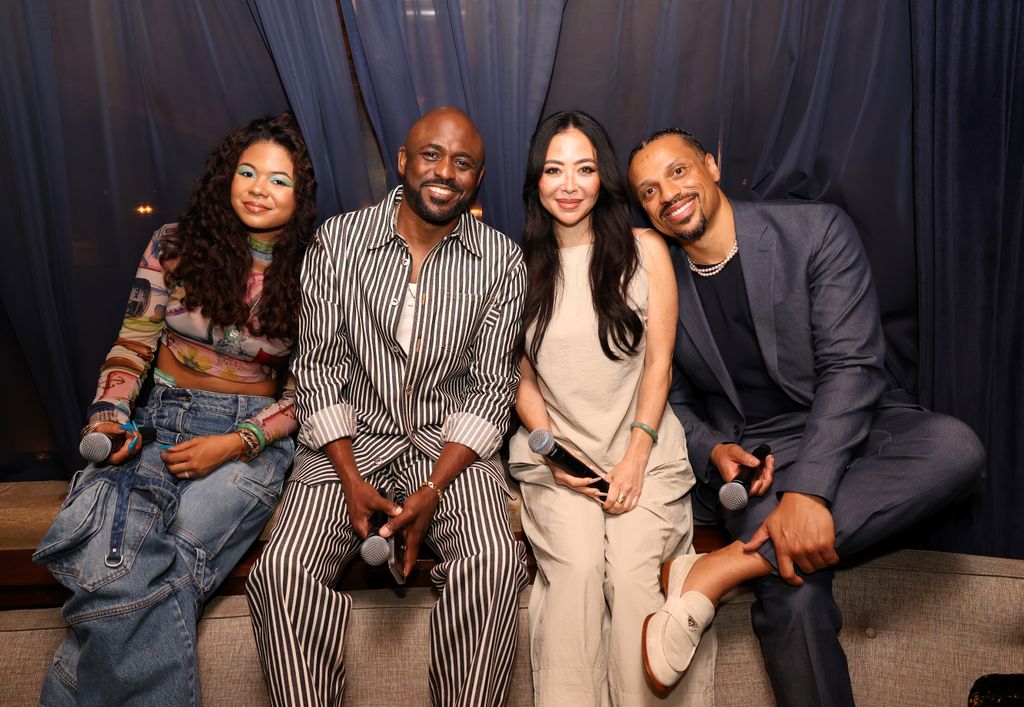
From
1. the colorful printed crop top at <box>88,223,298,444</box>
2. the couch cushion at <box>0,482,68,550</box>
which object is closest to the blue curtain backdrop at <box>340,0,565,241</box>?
the colorful printed crop top at <box>88,223,298,444</box>

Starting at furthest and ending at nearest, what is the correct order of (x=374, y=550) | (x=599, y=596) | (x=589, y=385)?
(x=589, y=385)
(x=599, y=596)
(x=374, y=550)

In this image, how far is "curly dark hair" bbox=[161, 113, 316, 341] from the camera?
6.41 feet

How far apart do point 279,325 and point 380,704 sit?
3.20 feet

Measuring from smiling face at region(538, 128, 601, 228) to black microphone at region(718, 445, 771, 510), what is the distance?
30.3 inches

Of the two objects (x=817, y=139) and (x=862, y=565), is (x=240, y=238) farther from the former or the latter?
(x=862, y=565)

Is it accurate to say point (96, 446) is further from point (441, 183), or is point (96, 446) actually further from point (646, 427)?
point (646, 427)

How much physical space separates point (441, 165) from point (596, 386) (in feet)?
2.26

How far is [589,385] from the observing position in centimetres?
195

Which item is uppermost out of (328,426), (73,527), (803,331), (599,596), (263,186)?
(263,186)

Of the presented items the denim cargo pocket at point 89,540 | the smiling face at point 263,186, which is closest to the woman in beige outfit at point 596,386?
the smiling face at point 263,186

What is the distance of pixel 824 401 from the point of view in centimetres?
185

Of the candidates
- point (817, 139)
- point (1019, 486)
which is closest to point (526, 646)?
point (1019, 486)

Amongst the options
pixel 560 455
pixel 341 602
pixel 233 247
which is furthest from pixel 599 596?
pixel 233 247


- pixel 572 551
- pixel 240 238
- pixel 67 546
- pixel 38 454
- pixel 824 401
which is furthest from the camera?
pixel 38 454
